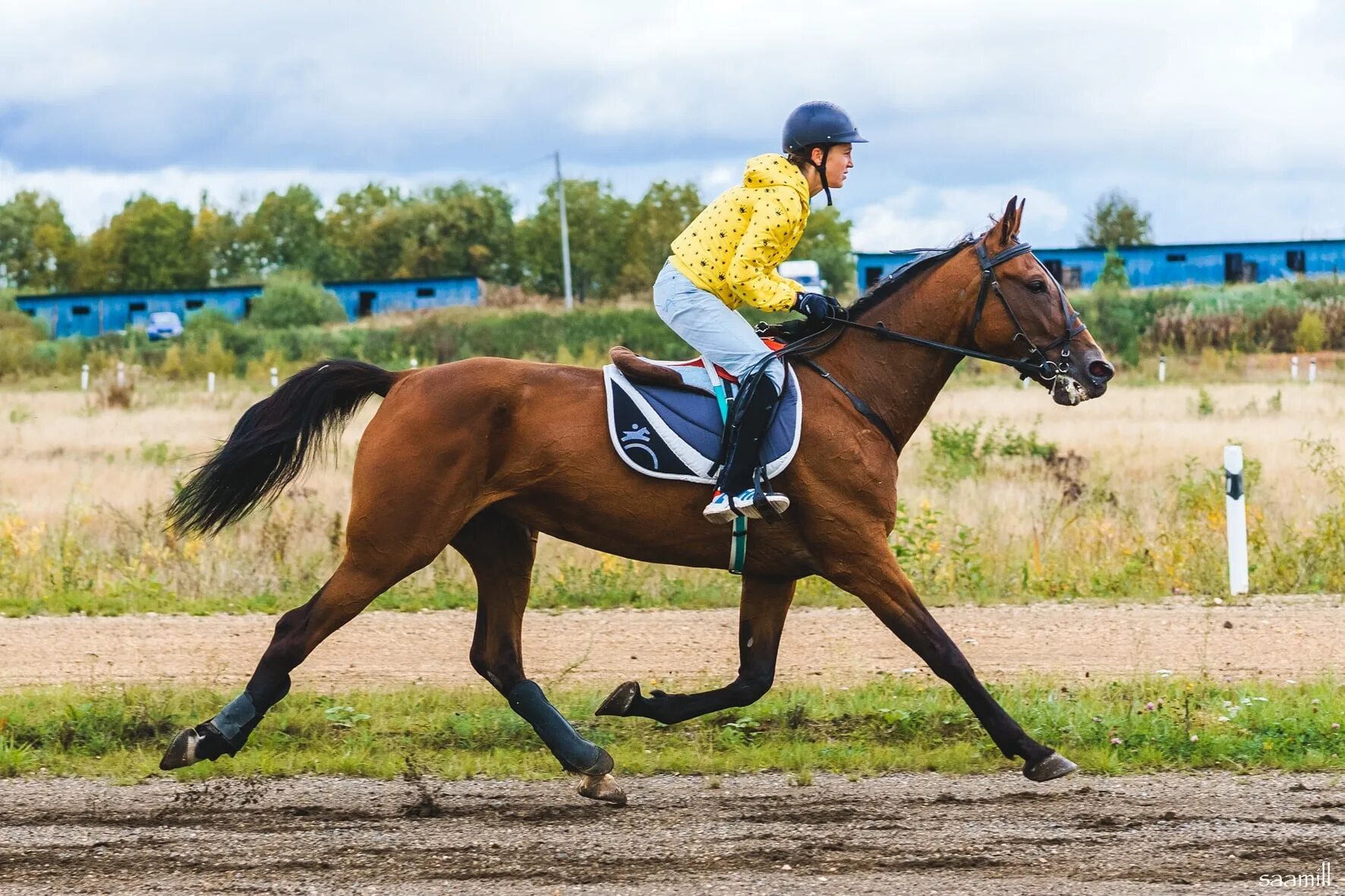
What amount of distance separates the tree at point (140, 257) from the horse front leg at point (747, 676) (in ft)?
265

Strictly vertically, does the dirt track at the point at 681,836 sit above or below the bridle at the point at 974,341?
below

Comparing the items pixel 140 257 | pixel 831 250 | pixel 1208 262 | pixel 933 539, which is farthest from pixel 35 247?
pixel 933 539

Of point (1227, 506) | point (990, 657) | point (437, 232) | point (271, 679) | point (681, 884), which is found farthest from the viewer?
point (437, 232)

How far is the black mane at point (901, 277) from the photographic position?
22.9ft

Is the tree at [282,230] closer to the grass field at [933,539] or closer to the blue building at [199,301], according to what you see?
the blue building at [199,301]

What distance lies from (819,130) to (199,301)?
6298 cm

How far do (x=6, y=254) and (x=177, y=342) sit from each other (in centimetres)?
4776

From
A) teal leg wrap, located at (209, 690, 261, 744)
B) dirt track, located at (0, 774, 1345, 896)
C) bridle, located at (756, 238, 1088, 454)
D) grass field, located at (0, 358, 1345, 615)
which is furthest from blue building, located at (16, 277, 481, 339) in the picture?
dirt track, located at (0, 774, 1345, 896)

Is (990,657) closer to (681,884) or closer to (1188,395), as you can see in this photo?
(681,884)

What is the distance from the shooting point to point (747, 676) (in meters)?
6.77

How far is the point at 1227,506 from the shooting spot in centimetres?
1105

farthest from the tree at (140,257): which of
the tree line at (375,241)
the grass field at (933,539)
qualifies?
the grass field at (933,539)

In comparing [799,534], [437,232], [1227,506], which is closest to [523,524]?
[799,534]

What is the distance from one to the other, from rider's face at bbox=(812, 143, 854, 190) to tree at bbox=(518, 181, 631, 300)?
6388 centimetres
